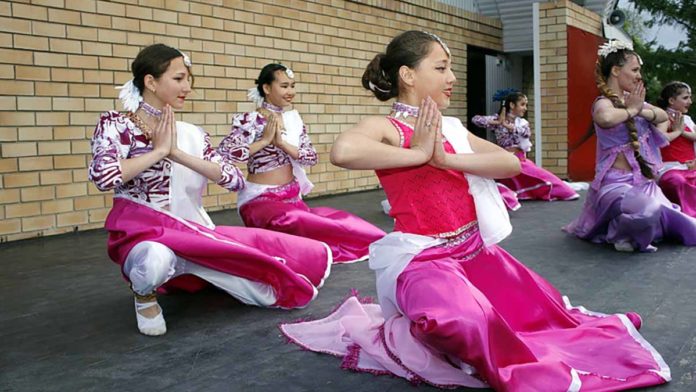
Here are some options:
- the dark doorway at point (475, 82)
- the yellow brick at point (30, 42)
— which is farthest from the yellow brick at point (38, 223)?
the dark doorway at point (475, 82)

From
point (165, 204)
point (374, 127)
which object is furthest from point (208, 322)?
point (374, 127)

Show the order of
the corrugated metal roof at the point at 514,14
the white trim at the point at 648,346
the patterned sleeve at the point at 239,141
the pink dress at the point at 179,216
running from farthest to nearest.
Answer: the corrugated metal roof at the point at 514,14
the patterned sleeve at the point at 239,141
the pink dress at the point at 179,216
the white trim at the point at 648,346

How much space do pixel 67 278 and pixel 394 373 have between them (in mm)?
2350

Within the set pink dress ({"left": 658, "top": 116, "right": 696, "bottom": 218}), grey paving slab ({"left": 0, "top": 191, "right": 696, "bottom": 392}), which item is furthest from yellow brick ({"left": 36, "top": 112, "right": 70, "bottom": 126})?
pink dress ({"left": 658, "top": 116, "right": 696, "bottom": 218})

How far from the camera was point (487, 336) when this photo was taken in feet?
6.63

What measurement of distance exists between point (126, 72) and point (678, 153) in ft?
14.9

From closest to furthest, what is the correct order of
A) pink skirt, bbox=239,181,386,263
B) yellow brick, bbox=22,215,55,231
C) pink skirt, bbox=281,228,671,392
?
pink skirt, bbox=281,228,671,392
pink skirt, bbox=239,181,386,263
yellow brick, bbox=22,215,55,231

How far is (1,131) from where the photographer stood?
5.12 metres

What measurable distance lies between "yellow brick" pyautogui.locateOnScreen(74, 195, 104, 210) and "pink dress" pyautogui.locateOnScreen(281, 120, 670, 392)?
12.1 feet

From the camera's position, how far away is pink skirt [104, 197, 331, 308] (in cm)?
293

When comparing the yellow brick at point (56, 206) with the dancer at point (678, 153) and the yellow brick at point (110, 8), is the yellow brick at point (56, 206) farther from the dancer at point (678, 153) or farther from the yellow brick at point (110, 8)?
the dancer at point (678, 153)

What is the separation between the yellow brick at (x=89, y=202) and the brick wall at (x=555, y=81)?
6461 mm

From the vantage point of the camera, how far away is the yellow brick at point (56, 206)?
5.46 m

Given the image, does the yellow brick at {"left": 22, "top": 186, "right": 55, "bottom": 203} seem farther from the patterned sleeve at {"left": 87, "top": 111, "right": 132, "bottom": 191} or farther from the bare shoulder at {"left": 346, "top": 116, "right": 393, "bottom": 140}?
the bare shoulder at {"left": 346, "top": 116, "right": 393, "bottom": 140}
